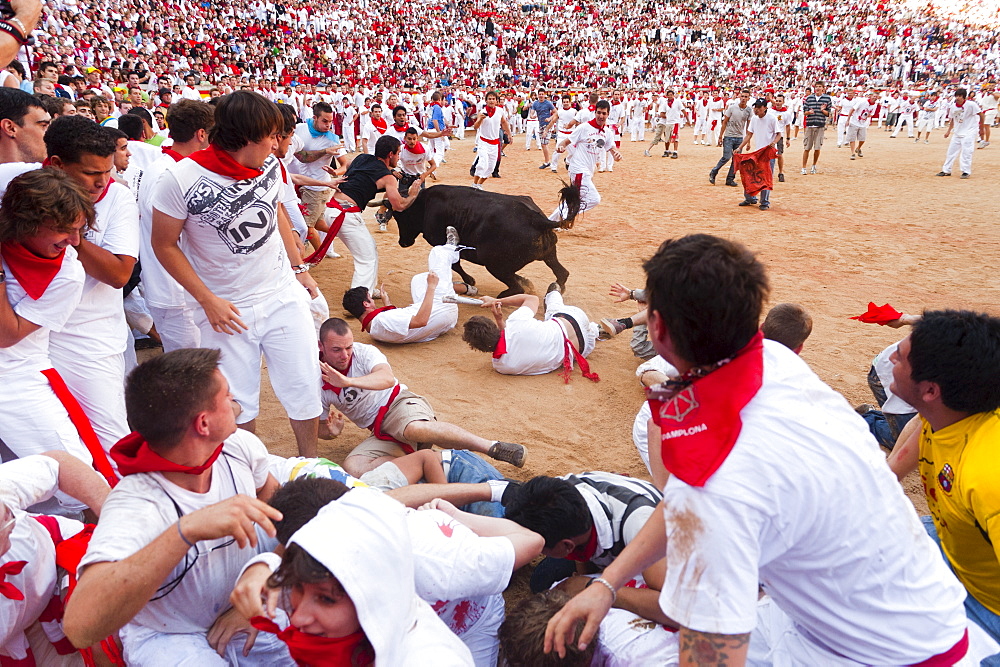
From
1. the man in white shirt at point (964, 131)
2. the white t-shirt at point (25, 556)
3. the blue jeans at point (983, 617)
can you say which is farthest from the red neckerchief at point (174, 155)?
the man in white shirt at point (964, 131)

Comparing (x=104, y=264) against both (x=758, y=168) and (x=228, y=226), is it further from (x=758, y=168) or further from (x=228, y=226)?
Answer: (x=758, y=168)

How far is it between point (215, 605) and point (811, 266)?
7.99 metres

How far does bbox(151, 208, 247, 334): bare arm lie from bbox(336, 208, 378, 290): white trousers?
3505mm

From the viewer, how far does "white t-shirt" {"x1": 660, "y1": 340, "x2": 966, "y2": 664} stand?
146cm

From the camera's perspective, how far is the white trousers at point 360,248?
6.92m

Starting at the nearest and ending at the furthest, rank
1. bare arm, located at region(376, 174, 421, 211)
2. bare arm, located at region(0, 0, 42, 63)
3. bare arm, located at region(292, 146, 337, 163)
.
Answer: bare arm, located at region(0, 0, 42, 63)
bare arm, located at region(376, 174, 421, 211)
bare arm, located at region(292, 146, 337, 163)

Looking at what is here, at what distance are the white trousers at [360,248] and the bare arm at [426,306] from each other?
1.30m

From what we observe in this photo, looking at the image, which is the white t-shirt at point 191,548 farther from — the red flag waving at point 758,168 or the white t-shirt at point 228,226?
the red flag waving at point 758,168

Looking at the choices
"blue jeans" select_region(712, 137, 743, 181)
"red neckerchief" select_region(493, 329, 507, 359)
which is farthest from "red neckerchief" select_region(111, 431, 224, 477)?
"blue jeans" select_region(712, 137, 743, 181)

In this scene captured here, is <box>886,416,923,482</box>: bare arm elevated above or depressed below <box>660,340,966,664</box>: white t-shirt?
below

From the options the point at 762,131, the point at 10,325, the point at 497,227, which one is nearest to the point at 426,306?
the point at 497,227

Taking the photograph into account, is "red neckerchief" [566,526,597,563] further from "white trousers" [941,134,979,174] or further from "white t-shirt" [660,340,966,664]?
"white trousers" [941,134,979,174]

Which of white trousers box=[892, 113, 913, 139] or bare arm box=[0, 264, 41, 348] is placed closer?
bare arm box=[0, 264, 41, 348]

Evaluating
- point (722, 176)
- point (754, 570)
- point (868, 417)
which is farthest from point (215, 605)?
point (722, 176)
